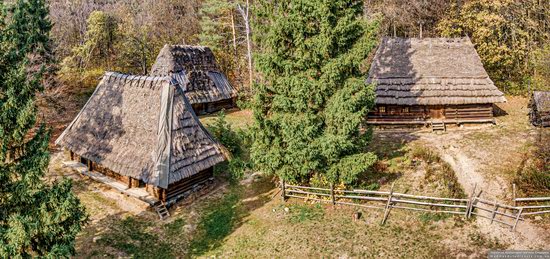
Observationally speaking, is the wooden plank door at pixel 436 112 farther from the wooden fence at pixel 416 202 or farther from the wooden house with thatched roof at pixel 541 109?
the wooden fence at pixel 416 202

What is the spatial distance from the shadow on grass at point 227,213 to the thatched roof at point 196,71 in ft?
43.4

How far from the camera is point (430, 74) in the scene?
24.6 m

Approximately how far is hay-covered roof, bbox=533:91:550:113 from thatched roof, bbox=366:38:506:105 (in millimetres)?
1802

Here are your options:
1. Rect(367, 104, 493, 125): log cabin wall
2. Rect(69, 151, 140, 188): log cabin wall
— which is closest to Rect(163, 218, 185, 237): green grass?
Rect(69, 151, 140, 188): log cabin wall

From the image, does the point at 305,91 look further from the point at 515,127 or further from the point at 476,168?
the point at 515,127

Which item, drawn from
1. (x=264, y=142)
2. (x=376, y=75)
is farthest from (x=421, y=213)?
(x=376, y=75)

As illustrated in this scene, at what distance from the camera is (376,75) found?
82.3 ft

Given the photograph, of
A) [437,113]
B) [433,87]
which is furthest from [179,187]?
[437,113]

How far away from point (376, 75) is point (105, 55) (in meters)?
30.3

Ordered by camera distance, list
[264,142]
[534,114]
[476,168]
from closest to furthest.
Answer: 1. [264,142]
2. [476,168]
3. [534,114]

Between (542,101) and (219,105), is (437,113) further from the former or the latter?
(219,105)

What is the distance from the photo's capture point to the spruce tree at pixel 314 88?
1525 centimetres

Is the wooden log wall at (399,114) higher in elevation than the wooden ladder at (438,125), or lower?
higher

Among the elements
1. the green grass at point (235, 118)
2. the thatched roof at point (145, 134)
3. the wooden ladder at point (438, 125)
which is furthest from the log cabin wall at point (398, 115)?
the thatched roof at point (145, 134)
